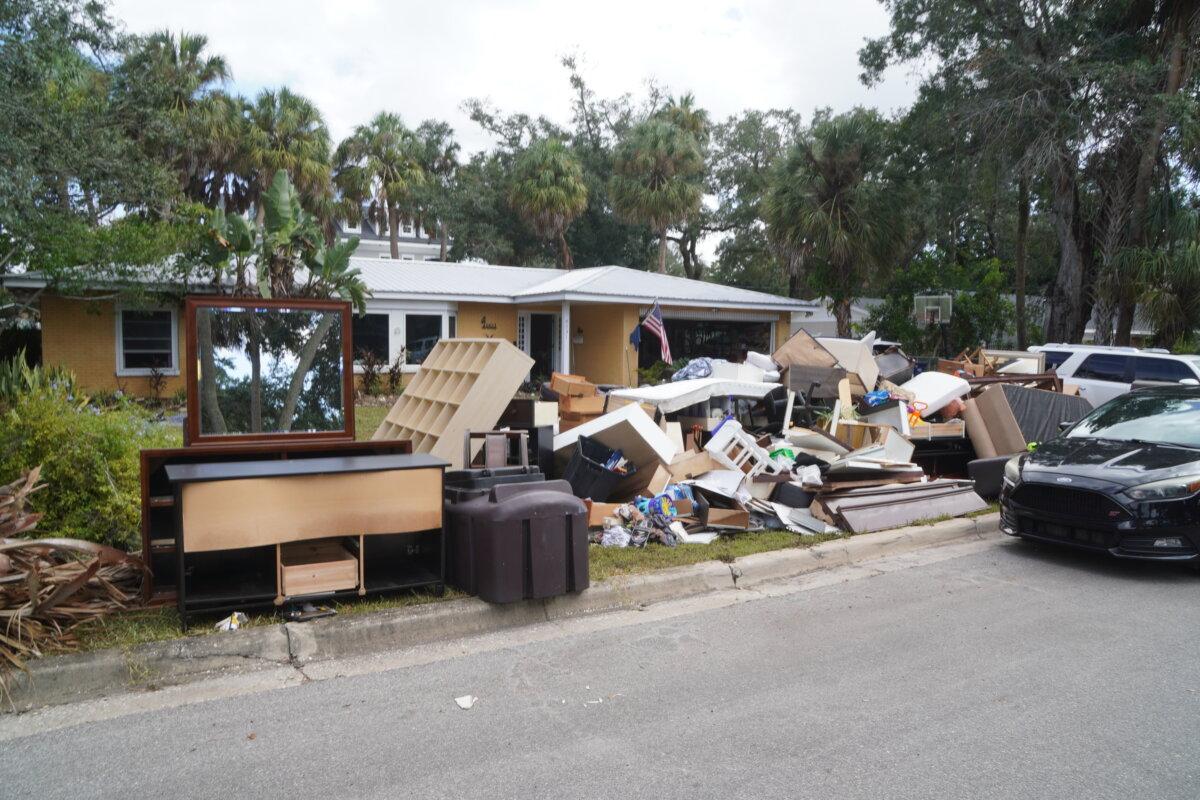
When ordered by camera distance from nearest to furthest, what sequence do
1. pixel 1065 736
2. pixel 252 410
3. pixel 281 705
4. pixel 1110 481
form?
1. pixel 1065 736
2. pixel 281 705
3. pixel 252 410
4. pixel 1110 481

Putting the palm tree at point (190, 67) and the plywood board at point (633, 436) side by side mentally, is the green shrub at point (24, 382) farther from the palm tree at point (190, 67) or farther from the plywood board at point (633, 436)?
the palm tree at point (190, 67)

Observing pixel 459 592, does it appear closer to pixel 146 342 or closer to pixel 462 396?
pixel 462 396

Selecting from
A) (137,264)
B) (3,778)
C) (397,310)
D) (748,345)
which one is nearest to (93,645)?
(3,778)

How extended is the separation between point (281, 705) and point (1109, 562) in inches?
280

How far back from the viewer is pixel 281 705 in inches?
171

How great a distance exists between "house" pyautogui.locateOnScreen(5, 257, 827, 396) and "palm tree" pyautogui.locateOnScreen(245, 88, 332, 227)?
4.97 m

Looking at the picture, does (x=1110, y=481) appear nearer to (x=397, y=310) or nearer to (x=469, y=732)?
(x=469, y=732)

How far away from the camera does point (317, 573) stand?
5254mm

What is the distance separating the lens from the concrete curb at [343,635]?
175 inches

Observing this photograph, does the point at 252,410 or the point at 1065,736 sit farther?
the point at 252,410

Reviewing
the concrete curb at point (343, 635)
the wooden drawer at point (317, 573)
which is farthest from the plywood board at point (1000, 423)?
the wooden drawer at point (317, 573)

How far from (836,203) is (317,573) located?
66.1ft

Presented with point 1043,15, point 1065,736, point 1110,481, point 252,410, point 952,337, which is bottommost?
point 1065,736

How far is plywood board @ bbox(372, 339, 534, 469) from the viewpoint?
26.8 ft
